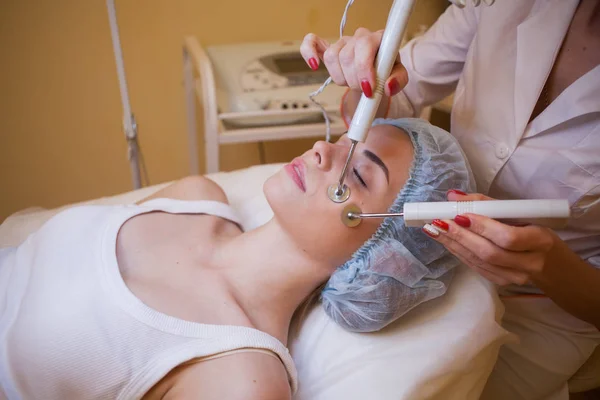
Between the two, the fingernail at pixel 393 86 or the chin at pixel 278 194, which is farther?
the chin at pixel 278 194

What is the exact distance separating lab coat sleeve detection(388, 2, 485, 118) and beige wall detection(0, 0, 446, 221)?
555 millimetres

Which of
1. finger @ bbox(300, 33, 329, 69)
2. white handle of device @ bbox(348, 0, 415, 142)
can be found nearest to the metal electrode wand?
white handle of device @ bbox(348, 0, 415, 142)

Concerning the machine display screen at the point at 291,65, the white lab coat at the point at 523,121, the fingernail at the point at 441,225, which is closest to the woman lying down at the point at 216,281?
the white lab coat at the point at 523,121

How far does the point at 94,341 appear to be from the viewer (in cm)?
91

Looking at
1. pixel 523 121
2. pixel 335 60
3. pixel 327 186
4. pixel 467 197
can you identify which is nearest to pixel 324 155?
pixel 327 186

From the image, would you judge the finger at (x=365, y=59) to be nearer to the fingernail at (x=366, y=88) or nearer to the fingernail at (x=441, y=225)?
the fingernail at (x=366, y=88)

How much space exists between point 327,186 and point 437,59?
45 centimetres

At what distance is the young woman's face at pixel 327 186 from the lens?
39.4 inches

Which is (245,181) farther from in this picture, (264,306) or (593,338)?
(593,338)

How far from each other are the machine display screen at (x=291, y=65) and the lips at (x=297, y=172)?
898mm

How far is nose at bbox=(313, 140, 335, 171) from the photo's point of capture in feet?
3.30

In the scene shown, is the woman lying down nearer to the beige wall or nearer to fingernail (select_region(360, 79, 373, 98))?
fingernail (select_region(360, 79, 373, 98))

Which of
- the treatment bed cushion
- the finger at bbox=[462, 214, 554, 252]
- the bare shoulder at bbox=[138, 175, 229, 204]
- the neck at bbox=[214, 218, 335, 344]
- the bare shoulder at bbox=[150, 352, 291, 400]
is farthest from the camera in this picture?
the bare shoulder at bbox=[138, 175, 229, 204]

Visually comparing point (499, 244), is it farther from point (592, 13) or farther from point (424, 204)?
point (592, 13)
